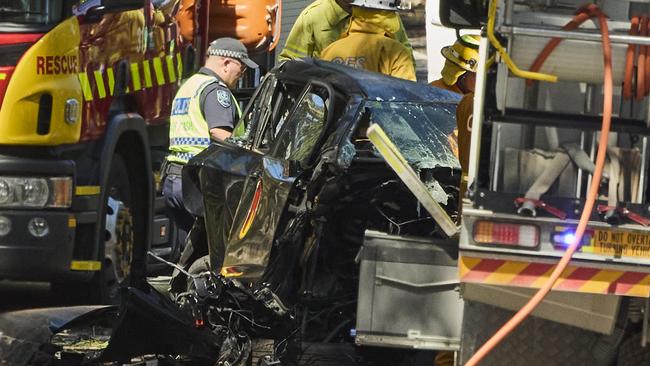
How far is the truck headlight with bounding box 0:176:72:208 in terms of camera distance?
27.1 ft

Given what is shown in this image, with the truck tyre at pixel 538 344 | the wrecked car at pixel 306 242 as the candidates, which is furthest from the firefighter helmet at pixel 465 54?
the truck tyre at pixel 538 344

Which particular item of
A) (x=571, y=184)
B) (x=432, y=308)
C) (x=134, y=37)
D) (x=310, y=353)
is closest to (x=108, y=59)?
(x=134, y=37)

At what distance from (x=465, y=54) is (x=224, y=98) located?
5.57 feet

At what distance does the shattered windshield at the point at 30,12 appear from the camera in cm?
834

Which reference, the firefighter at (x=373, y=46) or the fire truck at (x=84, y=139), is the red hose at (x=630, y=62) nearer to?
the fire truck at (x=84, y=139)

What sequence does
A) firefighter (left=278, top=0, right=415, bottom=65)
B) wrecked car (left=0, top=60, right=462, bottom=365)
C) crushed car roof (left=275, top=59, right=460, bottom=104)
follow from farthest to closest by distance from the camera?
1. firefighter (left=278, top=0, right=415, bottom=65)
2. crushed car roof (left=275, top=59, right=460, bottom=104)
3. wrecked car (left=0, top=60, right=462, bottom=365)

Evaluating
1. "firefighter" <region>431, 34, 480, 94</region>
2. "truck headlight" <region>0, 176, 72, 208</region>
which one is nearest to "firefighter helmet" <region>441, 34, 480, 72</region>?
"firefighter" <region>431, 34, 480, 94</region>

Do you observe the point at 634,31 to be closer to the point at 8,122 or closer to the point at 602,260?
the point at 602,260

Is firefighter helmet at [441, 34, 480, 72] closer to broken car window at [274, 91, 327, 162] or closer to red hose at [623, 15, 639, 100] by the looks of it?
broken car window at [274, 91, 327, 162]

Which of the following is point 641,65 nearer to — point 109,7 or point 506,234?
point 506,234

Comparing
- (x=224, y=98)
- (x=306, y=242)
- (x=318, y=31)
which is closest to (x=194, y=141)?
(x=224, y=98)

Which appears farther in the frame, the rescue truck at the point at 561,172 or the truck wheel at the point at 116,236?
the truck wheel at the point at 116,236

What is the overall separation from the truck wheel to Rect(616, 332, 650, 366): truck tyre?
161 inches

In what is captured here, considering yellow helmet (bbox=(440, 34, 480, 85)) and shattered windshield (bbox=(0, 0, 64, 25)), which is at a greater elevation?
shattered windshield (bbox=(0, 0, 64, 25))
